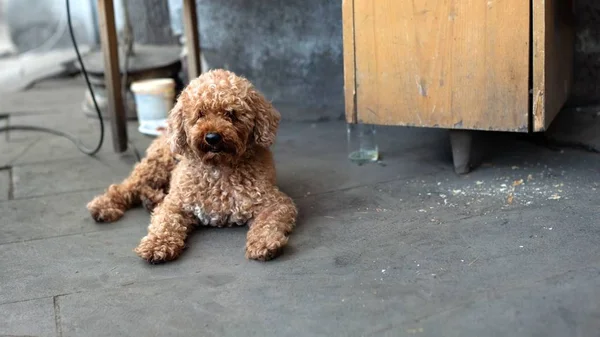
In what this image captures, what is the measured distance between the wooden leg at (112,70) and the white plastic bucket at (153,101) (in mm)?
423

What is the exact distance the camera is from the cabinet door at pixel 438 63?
9.98 feet

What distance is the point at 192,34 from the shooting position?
441 cm

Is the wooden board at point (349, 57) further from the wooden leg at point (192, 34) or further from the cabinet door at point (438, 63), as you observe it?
the wooden leg at point (192, 34)

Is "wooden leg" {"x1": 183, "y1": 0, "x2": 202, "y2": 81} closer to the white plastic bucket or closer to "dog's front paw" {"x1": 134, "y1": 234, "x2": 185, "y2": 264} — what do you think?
the white plastic bucket

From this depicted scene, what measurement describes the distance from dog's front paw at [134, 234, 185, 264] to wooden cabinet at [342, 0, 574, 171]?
1.16 meters

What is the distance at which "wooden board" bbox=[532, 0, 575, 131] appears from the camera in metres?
2.96

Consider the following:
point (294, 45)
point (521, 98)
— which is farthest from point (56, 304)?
point (294, 45)

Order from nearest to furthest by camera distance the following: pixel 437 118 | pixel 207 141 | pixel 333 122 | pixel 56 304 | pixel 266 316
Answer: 1. pixel 266 316
2. pixel 56 304
3. pixel 207 141
4. pixel 437 118
5. pixel 333 122

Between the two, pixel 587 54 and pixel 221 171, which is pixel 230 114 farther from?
pixel 587 54

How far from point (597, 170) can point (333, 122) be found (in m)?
1.77

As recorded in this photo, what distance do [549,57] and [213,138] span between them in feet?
4.89

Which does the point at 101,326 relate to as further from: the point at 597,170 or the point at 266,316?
the point at 597,170

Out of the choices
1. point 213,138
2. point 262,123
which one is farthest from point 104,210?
point 262,123

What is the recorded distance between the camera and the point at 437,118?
3.28 m
